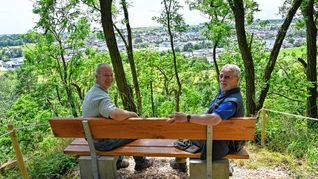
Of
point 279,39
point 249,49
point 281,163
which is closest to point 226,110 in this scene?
point 281,163

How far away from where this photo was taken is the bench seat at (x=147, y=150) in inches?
133

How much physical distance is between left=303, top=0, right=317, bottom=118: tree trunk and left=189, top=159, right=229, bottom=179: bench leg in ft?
→ 24.0

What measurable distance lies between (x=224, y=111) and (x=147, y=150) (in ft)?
3.47

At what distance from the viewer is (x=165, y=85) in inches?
866

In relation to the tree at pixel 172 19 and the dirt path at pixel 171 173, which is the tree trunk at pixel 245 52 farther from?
the tree at pixel 172 19

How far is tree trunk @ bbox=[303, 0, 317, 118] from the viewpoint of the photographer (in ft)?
30.5

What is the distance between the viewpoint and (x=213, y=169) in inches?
133

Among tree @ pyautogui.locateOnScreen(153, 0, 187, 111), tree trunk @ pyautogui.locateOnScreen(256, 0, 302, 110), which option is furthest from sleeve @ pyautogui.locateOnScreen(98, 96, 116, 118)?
tree @ pyautogui.locateOnScreen(153, 0, 187, 111)

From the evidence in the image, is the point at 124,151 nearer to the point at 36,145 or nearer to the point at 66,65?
the point at 36,145

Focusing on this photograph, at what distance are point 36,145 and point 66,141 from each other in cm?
282

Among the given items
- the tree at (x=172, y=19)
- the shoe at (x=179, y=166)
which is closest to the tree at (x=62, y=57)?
the tree at (x=172, y=19)

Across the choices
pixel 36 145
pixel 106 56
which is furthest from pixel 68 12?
pixel 106 56

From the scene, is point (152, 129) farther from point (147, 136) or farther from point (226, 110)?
point (226, 110)

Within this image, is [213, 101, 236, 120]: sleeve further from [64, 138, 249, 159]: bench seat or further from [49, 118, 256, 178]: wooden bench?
[64, 138, 249, 159]: bench seat
